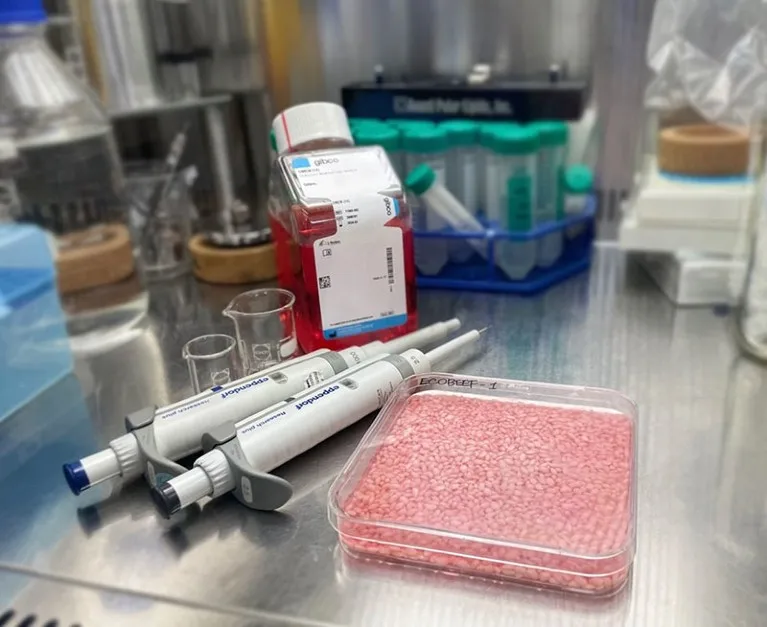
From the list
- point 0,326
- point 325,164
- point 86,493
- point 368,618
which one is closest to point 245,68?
point 325,164

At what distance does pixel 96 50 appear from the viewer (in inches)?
35.4

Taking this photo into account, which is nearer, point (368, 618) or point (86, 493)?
point (368, 618)

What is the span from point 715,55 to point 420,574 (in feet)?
2.09

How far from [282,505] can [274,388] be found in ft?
0.33

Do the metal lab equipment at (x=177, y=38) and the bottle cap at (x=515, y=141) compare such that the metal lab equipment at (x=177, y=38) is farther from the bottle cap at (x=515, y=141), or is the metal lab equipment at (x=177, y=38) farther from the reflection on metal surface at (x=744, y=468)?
the reflection on metal surface at (x=744, y=468)

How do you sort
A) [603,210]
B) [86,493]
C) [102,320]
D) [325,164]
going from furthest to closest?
[603,210], [102,320], [325,164], [86,493]

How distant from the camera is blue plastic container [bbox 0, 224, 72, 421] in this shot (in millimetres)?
629

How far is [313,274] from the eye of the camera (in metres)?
0.63

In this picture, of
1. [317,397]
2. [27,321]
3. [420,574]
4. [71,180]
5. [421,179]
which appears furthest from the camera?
[71,180]

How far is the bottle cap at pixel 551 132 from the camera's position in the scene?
77 centimetres

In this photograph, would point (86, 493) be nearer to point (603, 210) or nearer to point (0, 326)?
point (0, 326)

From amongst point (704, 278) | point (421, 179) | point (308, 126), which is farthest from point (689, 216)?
point (308, 126)

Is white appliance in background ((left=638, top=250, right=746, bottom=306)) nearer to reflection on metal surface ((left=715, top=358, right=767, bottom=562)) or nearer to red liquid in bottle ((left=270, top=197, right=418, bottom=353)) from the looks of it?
reflection on metal surface ((left=715, top=358, right=767, bottom=562))

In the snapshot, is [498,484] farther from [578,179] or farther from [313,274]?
[578,179]
